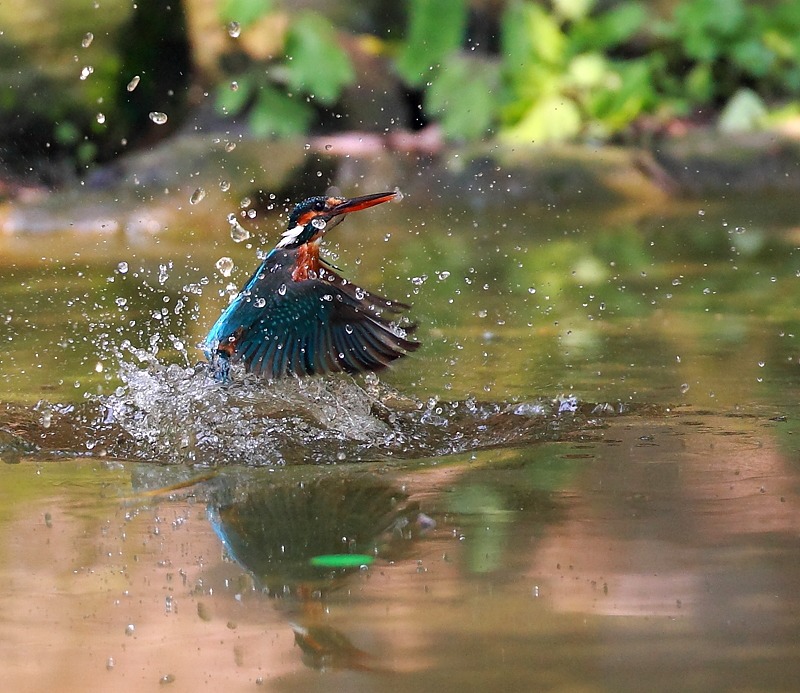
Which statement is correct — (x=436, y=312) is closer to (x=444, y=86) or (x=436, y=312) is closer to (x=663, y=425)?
(x=663, y=425)

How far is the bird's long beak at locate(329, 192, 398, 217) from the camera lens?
435 centimetres

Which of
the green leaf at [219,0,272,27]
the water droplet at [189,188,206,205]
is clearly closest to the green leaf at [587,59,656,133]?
the green leaf at [219,0,272,27]

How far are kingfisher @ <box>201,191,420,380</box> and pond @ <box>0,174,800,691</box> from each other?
192 mm

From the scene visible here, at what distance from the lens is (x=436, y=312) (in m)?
6.42

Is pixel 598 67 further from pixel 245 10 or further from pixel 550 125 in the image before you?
pixel 245 10

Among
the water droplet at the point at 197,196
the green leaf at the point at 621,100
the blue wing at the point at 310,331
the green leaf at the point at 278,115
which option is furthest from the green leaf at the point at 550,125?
the blue wing at the point at 310,331

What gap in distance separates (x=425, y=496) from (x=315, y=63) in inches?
350

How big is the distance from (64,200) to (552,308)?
4.92 meters

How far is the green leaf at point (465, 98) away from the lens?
38.4 feet

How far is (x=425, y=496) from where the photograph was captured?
11.6ft

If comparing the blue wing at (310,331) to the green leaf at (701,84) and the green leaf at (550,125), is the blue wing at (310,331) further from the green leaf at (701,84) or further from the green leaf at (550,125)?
A: the green leaf at (701,84)

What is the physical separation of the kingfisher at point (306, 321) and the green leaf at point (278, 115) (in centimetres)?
752

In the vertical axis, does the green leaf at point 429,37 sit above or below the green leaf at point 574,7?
below

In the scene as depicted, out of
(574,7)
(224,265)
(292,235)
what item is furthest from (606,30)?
(292,235)
